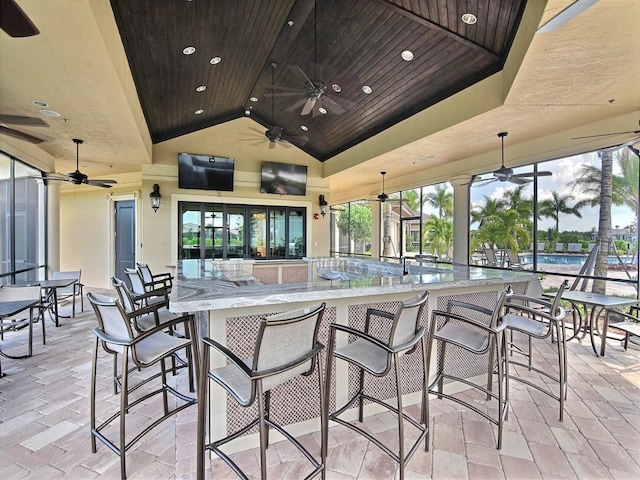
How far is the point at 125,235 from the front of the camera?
8461mm

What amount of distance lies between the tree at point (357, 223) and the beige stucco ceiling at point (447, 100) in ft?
12.2

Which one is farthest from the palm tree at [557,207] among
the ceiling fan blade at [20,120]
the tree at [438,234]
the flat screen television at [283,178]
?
the ceiling fan blade at [20,120]

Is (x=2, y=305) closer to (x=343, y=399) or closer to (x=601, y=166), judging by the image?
(x=343, y=399)

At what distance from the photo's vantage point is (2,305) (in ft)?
11.7

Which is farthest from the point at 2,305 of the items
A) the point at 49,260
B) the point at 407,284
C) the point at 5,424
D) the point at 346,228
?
the point at 346,228

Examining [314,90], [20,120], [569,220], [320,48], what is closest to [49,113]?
[20,120]

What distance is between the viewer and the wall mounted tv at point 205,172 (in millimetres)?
7469

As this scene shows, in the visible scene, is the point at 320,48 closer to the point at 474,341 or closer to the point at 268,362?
the point at 474,341

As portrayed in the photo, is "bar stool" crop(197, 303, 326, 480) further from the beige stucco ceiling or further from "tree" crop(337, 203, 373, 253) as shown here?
"tree" crop(337, 203, 373, 253)

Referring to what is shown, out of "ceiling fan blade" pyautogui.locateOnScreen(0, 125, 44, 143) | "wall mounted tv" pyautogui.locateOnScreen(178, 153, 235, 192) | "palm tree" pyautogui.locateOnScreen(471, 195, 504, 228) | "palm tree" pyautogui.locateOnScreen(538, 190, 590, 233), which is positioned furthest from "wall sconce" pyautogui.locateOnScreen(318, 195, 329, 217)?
"ceiling fan blade" pyautogui.locateOnScreen(0, 125, 44, 143)

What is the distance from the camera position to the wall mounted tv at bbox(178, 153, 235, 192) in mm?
7469

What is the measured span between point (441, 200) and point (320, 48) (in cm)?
Result: 468

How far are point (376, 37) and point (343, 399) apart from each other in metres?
4.46

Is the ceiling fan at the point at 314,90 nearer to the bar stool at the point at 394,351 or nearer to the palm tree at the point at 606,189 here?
the bar stool at the point at 394,351
